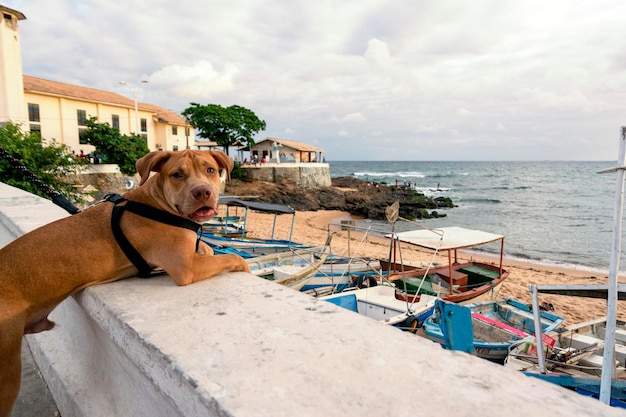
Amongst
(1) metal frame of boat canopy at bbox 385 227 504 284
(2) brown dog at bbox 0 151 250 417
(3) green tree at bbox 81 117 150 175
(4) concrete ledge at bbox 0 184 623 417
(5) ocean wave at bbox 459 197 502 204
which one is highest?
(3) green tree at bbox 81 117 150 175

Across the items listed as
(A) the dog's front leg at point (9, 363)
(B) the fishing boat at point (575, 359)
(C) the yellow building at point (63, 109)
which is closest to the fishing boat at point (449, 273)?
(B) the fishing boat at point (575, 359)

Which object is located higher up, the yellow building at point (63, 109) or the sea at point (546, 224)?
the yellow building at point (63, 109)

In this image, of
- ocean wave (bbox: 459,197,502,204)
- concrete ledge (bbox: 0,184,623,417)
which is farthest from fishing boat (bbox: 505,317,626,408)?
ocean wave (bbox: 459,197,502,204)

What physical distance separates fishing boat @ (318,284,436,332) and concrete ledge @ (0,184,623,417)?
6.60m

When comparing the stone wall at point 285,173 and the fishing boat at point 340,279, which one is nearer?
the fishing boat at point 340,279

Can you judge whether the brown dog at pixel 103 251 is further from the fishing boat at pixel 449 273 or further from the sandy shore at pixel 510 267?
the sandy shore at pixel 510 267

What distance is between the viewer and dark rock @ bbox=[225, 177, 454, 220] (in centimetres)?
4019

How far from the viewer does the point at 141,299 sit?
179 centimetres

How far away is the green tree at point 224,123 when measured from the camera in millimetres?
45750

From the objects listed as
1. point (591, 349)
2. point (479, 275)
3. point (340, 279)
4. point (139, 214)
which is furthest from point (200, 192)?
point (479, 275)

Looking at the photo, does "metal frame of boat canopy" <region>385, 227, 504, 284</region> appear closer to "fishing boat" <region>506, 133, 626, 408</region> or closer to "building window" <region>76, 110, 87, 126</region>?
"fishing boat" <region>506, 133, 626, 408</region>

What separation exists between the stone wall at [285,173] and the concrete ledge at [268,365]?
4446 cm

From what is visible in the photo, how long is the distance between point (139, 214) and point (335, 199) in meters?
42.8

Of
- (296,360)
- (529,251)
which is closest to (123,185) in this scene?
(529,251)
